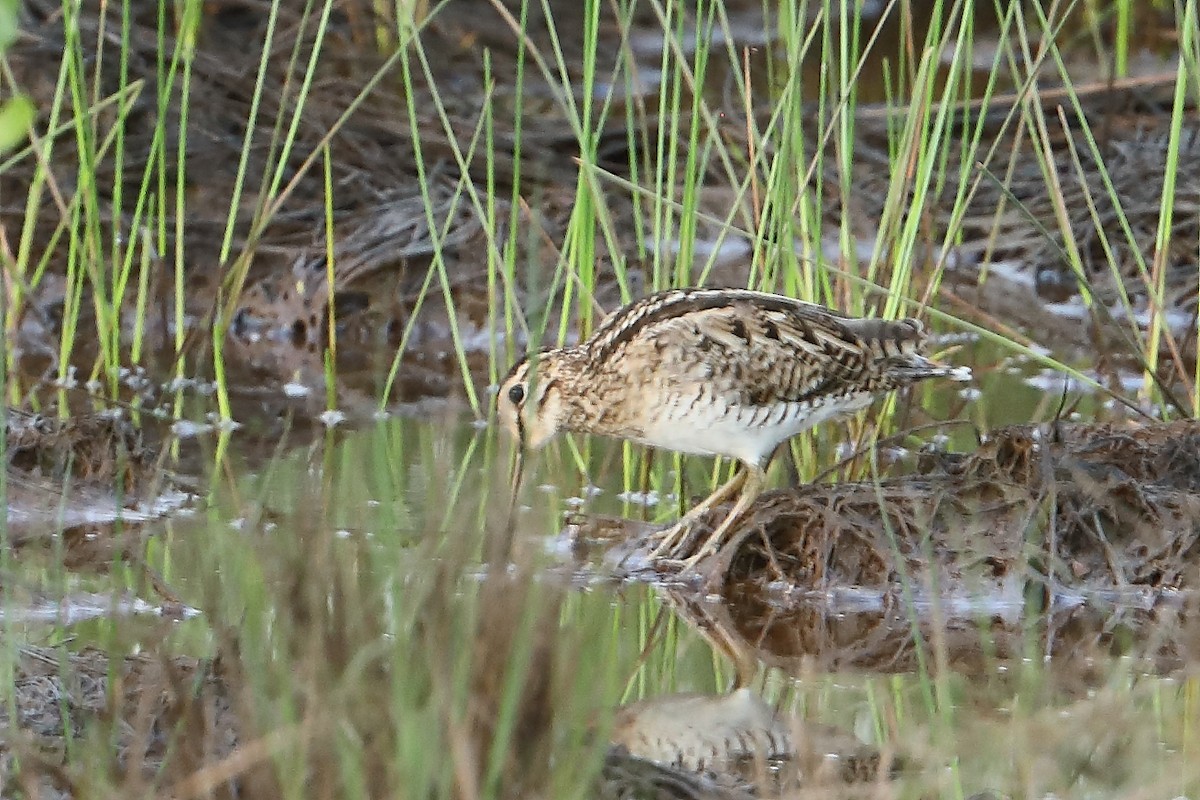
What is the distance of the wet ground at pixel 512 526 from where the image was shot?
2.84 meters

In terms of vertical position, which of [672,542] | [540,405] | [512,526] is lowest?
[672,542]

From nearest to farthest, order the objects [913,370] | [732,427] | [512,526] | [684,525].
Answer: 1. [512,526]
2. [732,427]
3. [684,525]
4. [913,370]

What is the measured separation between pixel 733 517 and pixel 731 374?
333 millimetres

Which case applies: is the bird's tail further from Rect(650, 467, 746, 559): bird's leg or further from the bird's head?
the bird's head

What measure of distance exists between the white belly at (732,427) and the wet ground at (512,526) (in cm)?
17

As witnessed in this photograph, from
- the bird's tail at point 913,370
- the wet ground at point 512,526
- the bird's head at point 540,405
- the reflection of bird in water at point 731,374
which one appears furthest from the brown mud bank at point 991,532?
the bird's head at point 540,405

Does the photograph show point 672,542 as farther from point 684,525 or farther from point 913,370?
point 913,370

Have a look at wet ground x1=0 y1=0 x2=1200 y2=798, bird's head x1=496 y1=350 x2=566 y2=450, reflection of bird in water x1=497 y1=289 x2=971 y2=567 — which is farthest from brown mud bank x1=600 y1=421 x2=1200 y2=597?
bird's head x1=496 y1=350 x2=566 y2=450

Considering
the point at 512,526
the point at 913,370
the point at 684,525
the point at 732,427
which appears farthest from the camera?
the point at 913,370

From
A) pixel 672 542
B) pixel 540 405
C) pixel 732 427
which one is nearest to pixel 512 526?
pixel 732 427

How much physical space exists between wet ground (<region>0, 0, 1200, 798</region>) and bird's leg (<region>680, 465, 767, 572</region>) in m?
0.06

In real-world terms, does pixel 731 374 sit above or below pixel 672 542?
above

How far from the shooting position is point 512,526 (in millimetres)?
2801

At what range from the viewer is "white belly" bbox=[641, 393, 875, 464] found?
4.72 m
